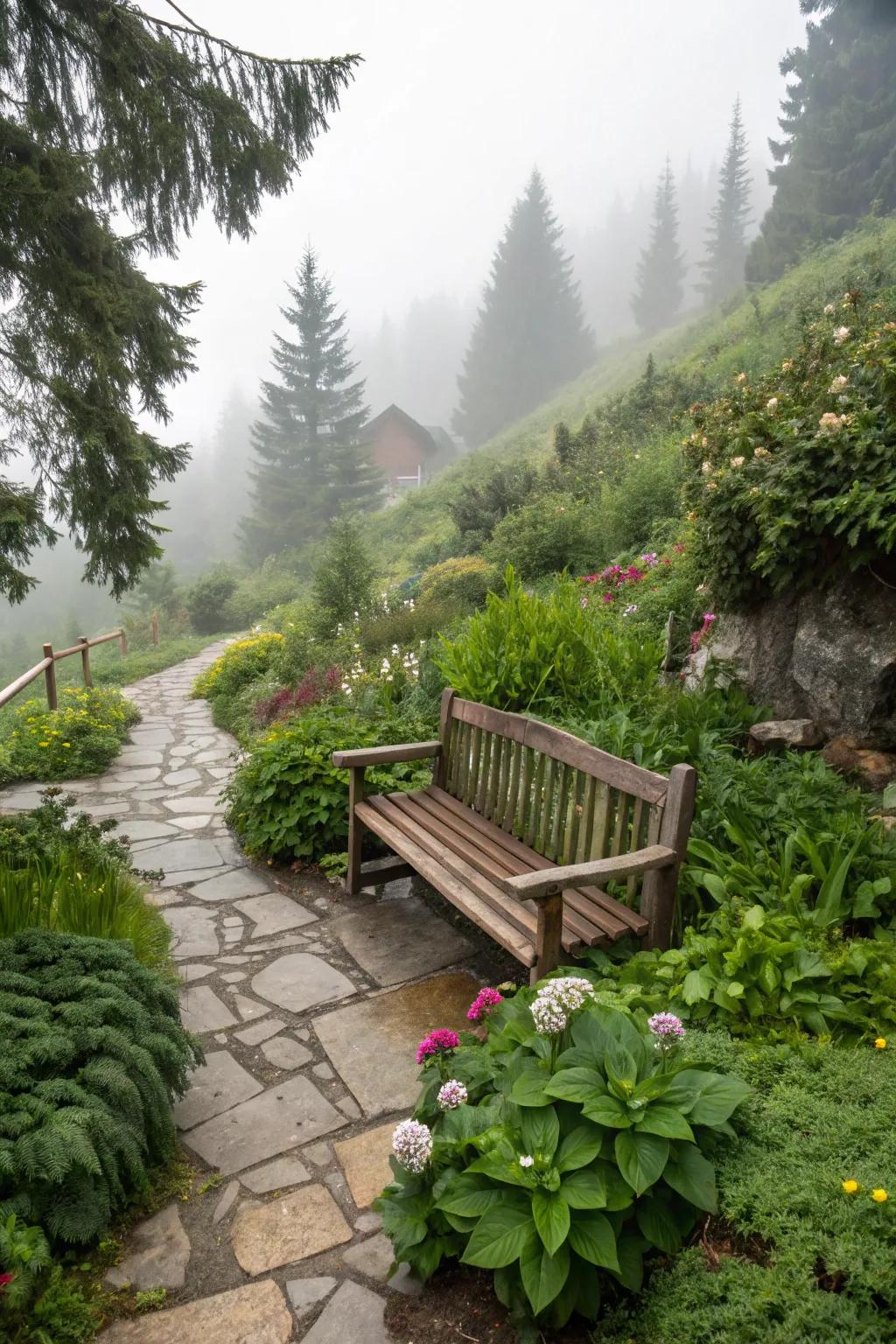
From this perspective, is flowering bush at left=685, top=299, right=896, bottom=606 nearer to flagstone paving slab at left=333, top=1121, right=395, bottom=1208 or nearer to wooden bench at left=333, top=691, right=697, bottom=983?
wooden bench at left=333, top=691, right=697, bottom=983

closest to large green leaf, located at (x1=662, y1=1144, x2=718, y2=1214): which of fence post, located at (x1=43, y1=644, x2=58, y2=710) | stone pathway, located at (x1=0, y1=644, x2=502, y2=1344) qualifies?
stone pathway, located at (x1=0, y1=644, x2=502, y2=1344)

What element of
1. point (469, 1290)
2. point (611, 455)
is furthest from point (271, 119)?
point (611, 455)

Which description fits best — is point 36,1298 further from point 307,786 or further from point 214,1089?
point 307,786

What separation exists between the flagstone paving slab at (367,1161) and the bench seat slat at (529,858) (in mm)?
1059

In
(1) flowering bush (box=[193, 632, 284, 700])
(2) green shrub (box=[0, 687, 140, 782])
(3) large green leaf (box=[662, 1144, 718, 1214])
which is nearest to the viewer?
(3) large green leaf (box=[662, 1144, 718, 1214])

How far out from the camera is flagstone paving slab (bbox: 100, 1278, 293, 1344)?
69.8 inches

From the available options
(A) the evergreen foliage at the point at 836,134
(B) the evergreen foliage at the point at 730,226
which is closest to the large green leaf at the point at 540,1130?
(A) the evergreen foliage at the point at 836,134

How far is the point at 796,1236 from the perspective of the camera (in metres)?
1.47

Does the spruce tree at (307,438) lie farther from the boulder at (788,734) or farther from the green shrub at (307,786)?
the boulder at (788,734)

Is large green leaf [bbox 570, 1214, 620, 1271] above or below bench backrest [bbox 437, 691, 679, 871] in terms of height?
below

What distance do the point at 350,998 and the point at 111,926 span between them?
3.49 feet

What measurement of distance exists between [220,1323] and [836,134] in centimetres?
3554

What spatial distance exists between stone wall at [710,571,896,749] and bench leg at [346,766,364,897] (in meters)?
2.40

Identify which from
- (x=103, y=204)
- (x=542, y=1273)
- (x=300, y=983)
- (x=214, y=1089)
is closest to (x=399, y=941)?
(x=300, y=983)
